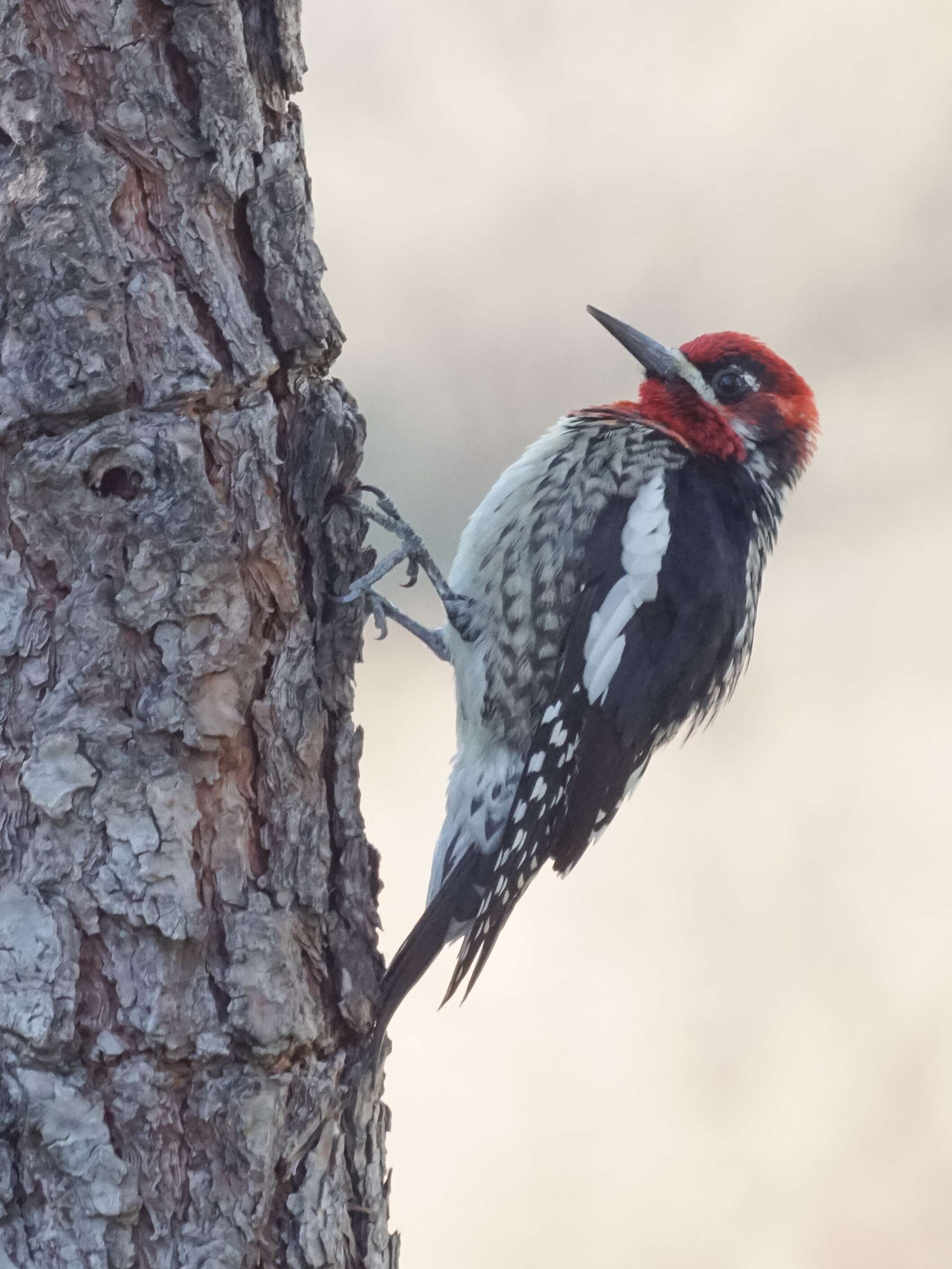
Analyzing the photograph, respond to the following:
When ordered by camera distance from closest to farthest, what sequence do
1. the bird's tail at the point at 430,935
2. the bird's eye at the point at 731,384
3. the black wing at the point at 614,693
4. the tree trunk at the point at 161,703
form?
the tree trunk at the point at 161,703 → the bird's tail at the point at 430,935 → the black wing at the point at 614,693 → the bird's eye at the point at 731,384

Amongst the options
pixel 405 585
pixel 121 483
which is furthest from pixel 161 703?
pixel 405 585

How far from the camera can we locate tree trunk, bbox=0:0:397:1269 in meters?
1.30

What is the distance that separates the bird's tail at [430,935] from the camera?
60.5 inches

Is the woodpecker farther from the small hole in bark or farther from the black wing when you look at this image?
the small hole in bark

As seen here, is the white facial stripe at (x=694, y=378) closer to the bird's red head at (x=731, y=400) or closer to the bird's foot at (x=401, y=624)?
the bird's red head at (x=731, y=400)

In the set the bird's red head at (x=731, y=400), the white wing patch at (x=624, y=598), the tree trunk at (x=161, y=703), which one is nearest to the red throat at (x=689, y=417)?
the bird's red head at (x=731, y=400)

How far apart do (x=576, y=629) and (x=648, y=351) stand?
0.72 meters

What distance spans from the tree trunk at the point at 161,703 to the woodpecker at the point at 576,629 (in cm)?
50

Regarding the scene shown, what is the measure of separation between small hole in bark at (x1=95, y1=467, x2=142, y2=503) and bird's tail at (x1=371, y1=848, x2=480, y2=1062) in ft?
2.30

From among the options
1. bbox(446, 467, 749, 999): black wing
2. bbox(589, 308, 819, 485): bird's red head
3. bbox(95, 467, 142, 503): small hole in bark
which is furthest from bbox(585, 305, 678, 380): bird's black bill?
bbox(95, 467, 142, 503): small hole in bark

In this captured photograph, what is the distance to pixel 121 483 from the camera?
1.39 meters

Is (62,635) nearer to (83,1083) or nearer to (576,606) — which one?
(83,1083)

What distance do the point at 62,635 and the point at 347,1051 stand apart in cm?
63

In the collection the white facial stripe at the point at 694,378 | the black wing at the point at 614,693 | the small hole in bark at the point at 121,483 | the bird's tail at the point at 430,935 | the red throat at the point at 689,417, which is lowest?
the bird's tail at the point at 430,935
